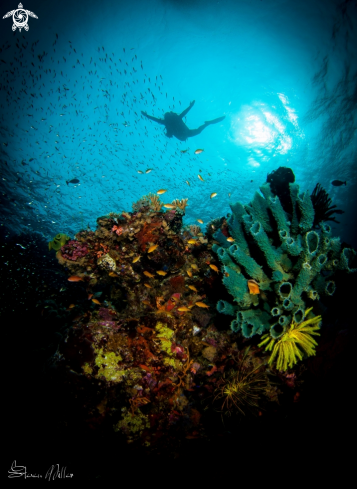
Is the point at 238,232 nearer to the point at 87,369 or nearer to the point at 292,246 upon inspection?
the point at 292,246

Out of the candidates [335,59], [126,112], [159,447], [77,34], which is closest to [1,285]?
[159,447]

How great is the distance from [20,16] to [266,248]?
25027mm

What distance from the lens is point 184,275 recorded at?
4.59 meters

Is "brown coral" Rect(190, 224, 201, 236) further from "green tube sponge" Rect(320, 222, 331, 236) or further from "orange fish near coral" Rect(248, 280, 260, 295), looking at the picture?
"green tube sponge" Rect(320, 222, 331, 236)

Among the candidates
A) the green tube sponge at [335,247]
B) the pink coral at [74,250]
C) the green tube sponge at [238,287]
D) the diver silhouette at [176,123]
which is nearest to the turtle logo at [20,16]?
the diver silhouette at [176,123]

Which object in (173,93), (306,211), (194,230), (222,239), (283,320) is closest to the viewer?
(283,320)

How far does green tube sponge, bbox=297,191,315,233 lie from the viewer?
3.05 meters

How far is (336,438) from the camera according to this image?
247 centimetres

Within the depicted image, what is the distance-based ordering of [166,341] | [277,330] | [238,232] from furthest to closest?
[166,341], [238,232], [277,330]

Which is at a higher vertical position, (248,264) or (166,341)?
(248,264)

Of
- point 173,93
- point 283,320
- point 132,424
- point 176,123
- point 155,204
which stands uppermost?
point 173,93

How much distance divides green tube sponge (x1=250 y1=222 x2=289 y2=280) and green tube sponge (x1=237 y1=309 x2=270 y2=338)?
0.69 meters

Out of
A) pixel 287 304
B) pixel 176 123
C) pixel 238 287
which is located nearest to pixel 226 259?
pixel 238 287

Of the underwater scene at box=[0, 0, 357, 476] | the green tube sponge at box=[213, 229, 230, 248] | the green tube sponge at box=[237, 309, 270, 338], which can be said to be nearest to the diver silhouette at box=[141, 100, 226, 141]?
the underwater scene at box=[0, 0, 357, 476]
